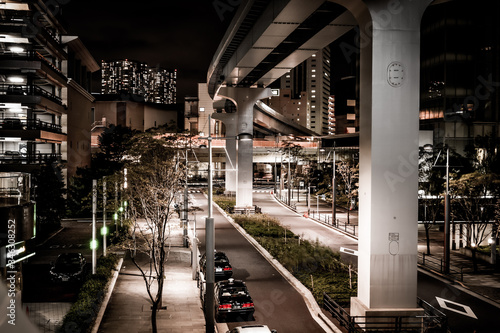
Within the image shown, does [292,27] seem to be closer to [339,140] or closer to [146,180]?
[146,180]

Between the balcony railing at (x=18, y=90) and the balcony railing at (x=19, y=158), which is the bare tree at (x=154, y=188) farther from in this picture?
the balcony railing at (x=18, y=90)

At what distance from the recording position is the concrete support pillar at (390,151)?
46.5 feet

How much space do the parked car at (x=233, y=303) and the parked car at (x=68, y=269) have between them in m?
8.61

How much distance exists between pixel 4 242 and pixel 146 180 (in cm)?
775

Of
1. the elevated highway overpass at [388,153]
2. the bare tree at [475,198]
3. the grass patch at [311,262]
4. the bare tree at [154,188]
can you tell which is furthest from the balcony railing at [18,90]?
the bare tree at [475,198]

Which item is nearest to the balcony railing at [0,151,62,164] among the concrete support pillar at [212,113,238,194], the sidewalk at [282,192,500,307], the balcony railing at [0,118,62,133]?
the balcony railing at [0,118,62,133]

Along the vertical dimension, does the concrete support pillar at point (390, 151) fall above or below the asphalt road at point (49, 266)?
above

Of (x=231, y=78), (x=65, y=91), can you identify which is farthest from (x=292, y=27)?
(x=65, y=91)

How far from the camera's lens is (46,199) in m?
35.4

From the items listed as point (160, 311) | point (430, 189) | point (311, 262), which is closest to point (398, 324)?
point (160, 311)

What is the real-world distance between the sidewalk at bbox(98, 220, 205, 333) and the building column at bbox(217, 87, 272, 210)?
2307 cm

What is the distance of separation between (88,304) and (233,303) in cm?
528

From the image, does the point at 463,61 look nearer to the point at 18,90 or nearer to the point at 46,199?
the point at 18,90

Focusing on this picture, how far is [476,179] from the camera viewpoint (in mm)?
28156
